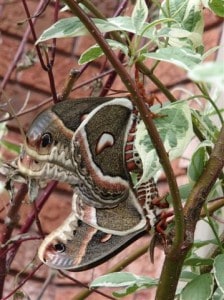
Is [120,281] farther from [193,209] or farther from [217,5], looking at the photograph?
[217,5]

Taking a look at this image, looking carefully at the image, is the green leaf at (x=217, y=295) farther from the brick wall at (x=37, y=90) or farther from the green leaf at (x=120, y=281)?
the brick wall at (x=37, y=90)

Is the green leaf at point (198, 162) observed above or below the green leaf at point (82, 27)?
below

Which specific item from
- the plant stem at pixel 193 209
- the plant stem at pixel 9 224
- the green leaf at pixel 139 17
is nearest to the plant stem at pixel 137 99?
the plant stem at pixel 193 209

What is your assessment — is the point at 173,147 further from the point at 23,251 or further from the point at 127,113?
the point at 23,251

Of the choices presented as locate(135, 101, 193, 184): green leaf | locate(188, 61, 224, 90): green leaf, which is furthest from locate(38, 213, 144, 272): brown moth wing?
locate(188, 61, 224, 90): green leaf

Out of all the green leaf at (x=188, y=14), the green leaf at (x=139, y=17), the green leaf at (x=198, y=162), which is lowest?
the green leaf at (x=198, y=162)

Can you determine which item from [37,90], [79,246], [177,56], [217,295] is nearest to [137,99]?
[177,56]

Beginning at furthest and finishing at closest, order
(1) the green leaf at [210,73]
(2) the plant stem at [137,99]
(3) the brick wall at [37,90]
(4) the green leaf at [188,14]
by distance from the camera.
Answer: (3) the brick wall at [37,90] → (4) the green leaf at [188,14] → (2) the plant stem at [137,99] → (1) the green leaf at [210,73]
